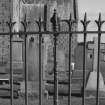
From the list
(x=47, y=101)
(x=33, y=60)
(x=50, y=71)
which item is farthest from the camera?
(x=50, y=71)

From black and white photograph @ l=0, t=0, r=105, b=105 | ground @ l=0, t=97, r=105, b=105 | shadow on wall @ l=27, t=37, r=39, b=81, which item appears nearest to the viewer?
black and white photograph @ l=0, t=0, r=105, b=105

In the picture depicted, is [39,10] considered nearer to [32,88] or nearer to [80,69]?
[80,69]

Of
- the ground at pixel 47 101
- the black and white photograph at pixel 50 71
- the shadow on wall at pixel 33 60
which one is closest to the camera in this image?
the black and white photograph at pixel 50 71

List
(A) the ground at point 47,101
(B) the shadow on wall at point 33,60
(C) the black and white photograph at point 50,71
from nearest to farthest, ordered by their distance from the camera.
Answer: (C) the black and white photograph at point 50,71 → (A) the ground at point 47,101 → (B) the shadow on wall at point 33,60

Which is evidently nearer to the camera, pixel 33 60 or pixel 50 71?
pixel 33 60

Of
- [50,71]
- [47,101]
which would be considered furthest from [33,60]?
[50,71]

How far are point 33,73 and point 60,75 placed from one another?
7.01ft

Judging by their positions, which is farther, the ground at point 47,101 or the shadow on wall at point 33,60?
the shadow on wall at point 33,60

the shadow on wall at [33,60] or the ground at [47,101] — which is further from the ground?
the shadow on wall at [33,60]

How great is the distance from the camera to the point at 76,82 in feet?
28.1

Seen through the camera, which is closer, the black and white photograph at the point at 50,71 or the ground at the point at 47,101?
the black and white photograph at the point at 50,71

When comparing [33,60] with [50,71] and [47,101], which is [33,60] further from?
[50,71]

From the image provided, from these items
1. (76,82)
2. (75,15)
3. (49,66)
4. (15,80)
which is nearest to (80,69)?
(49,66)

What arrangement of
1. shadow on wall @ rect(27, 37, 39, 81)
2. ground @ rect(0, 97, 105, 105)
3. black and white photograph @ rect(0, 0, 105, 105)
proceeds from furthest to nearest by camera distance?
shadow on wall @ rect(27, 37, 39, 81), ground @ rect(0, 97, 105, 105), black and white photograph @ rect(0, 0, 105, 105)
